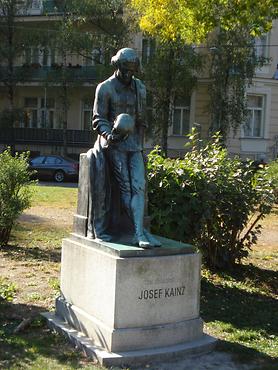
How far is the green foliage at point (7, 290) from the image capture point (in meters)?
7.37

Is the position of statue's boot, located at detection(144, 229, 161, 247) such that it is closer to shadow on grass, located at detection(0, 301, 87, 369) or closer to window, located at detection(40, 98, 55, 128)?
shadow on grass, located at detection(0, 301, 87, 369)

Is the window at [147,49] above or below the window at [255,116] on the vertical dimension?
above

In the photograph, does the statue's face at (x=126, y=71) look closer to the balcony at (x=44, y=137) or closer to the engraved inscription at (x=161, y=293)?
the engraved inscription at (x=161, y=293)

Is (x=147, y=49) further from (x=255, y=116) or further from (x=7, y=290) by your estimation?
(x=7, y=290)

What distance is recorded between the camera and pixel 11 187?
408 inches

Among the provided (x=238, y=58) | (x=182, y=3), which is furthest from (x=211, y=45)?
(x=182, y=3)

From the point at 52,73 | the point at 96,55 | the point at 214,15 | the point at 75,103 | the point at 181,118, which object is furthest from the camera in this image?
the point at 75,103

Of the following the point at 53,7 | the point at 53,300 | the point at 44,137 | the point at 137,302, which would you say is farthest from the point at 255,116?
the point at 137,302

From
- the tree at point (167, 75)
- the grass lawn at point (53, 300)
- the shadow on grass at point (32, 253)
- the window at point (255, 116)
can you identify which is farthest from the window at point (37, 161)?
the shadow on grass at point (32, 253)

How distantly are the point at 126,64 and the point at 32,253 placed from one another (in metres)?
5.24

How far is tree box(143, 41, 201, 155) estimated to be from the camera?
2788 cm

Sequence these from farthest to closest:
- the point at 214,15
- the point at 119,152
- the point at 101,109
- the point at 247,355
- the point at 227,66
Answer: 1. the point at 227,66
2. the point at 214,15
3. the point at 101,109
4. the point at 119,152
5. the point at 247,355

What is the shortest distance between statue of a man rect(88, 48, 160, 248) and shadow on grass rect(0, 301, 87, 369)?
43.8 inches

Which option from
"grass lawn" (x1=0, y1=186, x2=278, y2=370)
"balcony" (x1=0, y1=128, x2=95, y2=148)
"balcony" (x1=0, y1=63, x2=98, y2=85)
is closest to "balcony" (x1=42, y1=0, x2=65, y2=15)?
"balcony" (x1=0, y1=63, x2=98, y2=85)
